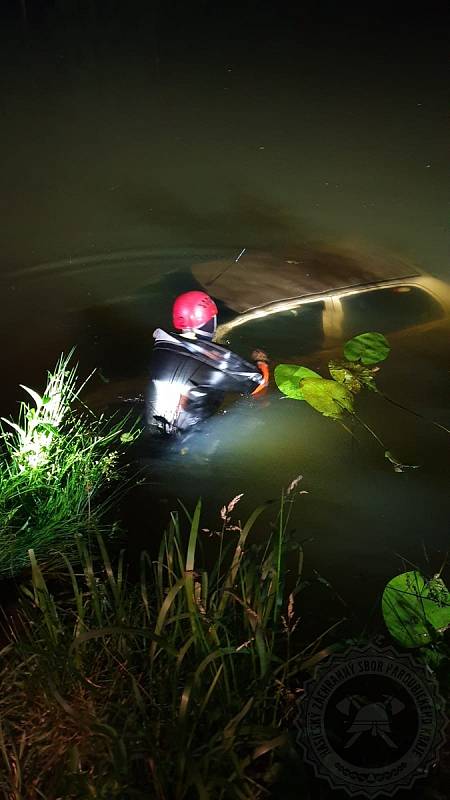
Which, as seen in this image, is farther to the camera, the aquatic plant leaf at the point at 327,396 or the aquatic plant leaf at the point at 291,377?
the aquatic plant leaf at the point at 291,377

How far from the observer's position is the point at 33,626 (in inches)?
114

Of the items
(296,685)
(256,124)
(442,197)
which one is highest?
(256,124)

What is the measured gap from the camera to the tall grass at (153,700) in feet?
7.44

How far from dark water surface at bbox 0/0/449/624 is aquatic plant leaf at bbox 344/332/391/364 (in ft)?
0.23

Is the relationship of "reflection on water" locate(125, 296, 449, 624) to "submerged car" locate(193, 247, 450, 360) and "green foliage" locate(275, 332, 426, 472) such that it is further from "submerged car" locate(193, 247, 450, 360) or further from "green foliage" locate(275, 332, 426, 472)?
"submerged car" locate(193, 247, 450, 360)

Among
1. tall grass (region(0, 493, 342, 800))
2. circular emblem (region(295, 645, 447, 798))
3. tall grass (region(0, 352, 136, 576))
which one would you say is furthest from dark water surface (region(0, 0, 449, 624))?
tall grass (region(0, 493, 342, 800))

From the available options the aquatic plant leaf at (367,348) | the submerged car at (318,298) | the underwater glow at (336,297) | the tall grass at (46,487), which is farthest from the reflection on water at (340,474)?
the underwater glow at (336,297)

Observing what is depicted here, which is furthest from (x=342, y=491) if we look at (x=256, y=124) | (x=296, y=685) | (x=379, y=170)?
(x=256, y=124)

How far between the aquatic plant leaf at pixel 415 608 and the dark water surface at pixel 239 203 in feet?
0.36

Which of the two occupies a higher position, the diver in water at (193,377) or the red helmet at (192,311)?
the red helmet at (192,311)

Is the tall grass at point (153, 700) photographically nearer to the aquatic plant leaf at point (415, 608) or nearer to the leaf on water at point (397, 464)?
the aquatic plant leaf at point (415, 608)

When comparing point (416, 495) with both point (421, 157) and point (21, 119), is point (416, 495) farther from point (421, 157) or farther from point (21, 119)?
point (21, 119)

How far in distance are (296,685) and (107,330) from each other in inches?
111

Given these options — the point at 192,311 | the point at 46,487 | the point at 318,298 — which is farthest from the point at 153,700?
the point at 318,298
